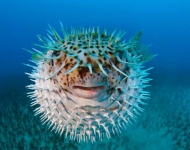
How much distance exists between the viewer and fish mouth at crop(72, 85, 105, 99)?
1028 mm

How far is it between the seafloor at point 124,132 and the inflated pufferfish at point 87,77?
4010 mm

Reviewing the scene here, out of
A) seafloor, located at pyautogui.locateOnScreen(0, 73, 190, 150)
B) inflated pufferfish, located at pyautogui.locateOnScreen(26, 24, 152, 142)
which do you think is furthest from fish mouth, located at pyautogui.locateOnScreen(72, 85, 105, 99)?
seafloor, located at pyautogui.locateOnScreen(0, 73, 190, 150)

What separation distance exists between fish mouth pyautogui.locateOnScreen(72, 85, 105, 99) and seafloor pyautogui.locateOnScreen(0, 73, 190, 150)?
4238mm

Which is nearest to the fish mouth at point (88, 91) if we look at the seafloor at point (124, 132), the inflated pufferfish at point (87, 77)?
the inflated pufferfish at point (87, 77)

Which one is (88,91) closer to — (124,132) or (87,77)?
(87,77)

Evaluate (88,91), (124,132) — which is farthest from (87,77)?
(124,132)

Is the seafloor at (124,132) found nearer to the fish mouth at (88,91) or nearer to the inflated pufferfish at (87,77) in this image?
the inflated pufferfish at (87,77)

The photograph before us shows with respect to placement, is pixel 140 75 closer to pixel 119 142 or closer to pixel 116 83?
pixel 116 83

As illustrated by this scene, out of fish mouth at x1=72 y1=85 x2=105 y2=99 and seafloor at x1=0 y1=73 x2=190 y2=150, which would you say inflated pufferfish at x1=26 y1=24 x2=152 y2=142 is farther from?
seafloor at x1=0 y1=73 x2=190 y2=150

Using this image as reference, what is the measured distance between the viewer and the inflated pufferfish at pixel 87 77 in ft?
3.27

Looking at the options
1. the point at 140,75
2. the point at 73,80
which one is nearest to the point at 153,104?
the point at 140,75

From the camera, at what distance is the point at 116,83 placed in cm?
108

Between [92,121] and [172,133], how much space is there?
16.4 feet

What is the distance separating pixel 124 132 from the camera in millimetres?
5434
